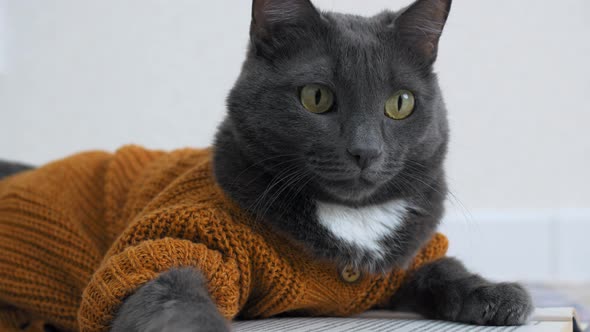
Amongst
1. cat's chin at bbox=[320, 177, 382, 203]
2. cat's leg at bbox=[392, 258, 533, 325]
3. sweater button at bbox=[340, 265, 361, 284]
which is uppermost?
cat's chin at bbox=[320, 177, 382, 203]

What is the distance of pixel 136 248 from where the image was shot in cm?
95

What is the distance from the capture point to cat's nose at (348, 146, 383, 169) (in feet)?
3.22

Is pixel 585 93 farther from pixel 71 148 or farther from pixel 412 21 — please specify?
pixel 71 148

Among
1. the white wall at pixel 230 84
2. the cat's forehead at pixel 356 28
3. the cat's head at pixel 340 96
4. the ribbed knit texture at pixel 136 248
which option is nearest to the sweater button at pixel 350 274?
the ribbed knit texture at pixel 136 248

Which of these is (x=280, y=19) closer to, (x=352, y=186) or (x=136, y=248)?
(x=352, y=186)

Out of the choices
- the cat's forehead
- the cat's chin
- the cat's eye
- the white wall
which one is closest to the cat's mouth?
the cat's chin

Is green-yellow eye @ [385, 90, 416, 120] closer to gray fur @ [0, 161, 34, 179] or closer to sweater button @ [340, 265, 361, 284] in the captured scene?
sweater button @ [340, 265, 361, 284]

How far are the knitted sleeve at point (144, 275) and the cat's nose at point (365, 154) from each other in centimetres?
26

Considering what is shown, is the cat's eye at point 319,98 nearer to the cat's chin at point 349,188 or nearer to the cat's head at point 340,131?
the cat's head at point 340,131

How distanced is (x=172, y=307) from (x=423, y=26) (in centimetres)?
69

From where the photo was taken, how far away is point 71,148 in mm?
2570

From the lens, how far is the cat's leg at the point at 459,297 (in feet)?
3.46

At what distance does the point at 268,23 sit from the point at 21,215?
70cm

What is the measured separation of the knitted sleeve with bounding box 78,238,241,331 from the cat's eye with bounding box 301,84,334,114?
293 mm
